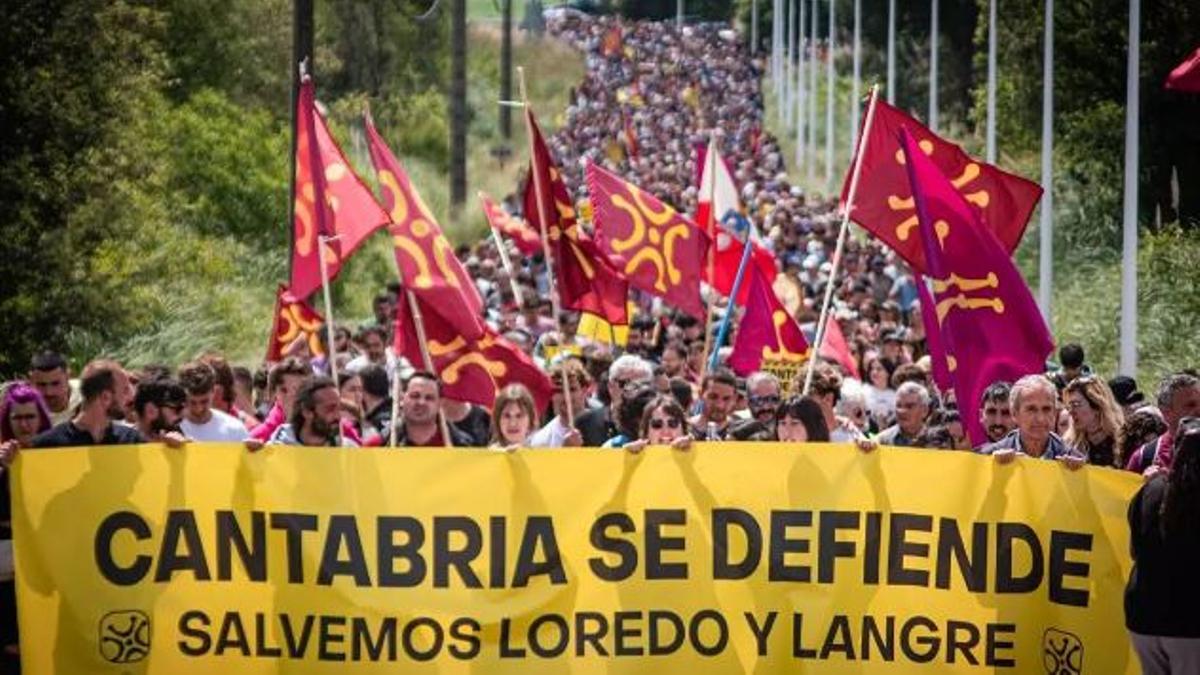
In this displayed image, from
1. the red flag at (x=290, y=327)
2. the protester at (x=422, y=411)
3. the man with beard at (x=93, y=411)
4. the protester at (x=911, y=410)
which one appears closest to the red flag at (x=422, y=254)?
the protester at (x=422, y=411)

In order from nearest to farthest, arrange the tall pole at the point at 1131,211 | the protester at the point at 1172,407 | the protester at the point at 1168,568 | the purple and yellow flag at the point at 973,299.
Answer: the protester at the point at 1168,568, the protester at the point at 1172,407, the purple and yellow flag at the point at 973,299, the tall pole at the point at 1131,211

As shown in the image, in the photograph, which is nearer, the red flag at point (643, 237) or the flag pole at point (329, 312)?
the flag pole at point (329, 312)

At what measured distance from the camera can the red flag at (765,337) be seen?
19.0 m

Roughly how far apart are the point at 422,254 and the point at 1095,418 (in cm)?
344

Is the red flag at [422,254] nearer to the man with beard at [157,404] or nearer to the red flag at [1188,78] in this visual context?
the man with beard at [157,404]

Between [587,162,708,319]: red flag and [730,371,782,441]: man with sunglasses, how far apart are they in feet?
10.6

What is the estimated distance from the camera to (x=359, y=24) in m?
65.3

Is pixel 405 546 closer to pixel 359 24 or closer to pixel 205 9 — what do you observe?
pixel 205 9

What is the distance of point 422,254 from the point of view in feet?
49.0

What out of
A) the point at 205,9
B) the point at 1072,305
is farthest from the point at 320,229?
the point at 205,9

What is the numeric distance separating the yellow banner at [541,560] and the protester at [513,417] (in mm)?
1636

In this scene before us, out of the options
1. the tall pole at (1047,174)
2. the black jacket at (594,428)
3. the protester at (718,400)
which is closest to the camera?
the protester at (718,400)

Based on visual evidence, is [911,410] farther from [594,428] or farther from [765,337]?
[765,337]

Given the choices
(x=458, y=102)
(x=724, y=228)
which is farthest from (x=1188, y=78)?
(x=458, y=102)
